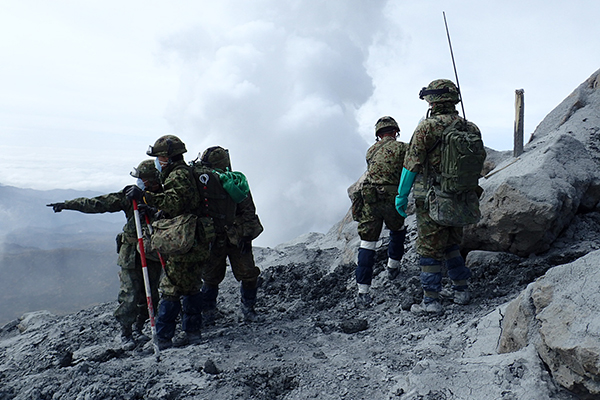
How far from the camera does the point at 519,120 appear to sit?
8773 millimetres

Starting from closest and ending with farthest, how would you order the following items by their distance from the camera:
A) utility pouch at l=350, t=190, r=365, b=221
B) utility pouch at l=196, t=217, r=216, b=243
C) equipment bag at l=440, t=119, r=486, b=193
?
equipment bag at l=440, t=119, r=486, b=193
utility pouch at l=196, t=217, r=216, b=243
utility pouch at l=350, t=190, r=365, b=221

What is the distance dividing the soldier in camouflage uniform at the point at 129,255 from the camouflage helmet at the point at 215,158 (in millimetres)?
748

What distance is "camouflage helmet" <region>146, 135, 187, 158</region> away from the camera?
5.00m

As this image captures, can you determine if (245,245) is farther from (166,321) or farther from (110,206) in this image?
(110,206)

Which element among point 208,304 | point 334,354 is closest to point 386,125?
point 334,354

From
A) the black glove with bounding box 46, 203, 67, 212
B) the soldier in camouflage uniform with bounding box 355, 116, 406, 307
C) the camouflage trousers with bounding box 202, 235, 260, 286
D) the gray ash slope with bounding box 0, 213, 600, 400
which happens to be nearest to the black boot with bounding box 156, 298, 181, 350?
the gray ash slope with bounding box 0, 213, 600, 400

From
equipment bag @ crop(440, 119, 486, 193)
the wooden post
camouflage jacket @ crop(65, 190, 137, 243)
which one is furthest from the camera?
the wooden post

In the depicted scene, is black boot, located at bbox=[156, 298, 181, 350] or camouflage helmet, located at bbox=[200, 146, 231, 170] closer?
black boot, located at bbox=[156, 298, 181, 350]

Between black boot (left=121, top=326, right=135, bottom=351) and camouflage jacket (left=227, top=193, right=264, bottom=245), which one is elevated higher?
camouflage jacket (left=227, top=193, right=264, bottom=245)

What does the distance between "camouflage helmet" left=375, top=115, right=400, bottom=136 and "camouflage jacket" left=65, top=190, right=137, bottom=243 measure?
3.97 meters

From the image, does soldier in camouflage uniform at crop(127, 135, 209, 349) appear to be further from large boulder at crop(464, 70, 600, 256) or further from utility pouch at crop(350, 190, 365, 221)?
large boulder at crop(464, 70, 600, 256)

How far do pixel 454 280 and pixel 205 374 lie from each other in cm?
337

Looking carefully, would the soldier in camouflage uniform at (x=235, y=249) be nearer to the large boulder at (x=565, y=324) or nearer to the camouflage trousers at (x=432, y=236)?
the camouflage trousers at (x=432, y=236)

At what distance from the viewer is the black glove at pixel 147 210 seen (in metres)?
5.50
